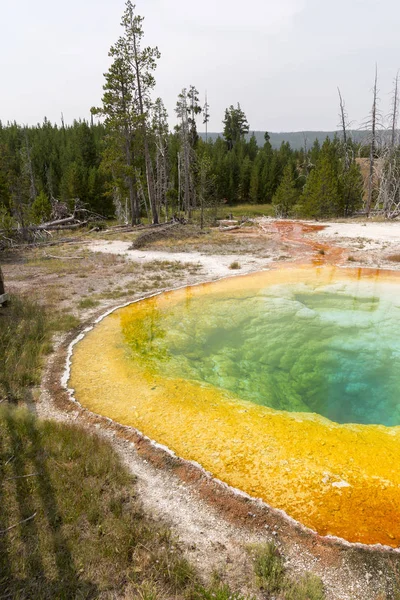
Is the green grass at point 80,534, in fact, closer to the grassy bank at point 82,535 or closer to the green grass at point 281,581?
the grassy bank at point 82,535

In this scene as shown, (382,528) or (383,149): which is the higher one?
(383,149)

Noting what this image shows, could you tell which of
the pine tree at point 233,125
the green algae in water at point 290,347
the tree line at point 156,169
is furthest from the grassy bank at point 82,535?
the pine tree at point 233,125

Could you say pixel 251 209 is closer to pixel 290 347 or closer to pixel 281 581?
pixel 290 347

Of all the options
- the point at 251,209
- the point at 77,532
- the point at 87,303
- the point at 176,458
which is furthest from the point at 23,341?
the point at 251,209

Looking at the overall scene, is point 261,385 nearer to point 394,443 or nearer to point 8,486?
point 394,443

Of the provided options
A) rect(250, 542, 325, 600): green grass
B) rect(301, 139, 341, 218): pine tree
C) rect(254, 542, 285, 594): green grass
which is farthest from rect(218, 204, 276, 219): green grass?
rect(250, 542, 325, 600): green grass

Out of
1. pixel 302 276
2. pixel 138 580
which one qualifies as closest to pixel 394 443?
pixel 138 580

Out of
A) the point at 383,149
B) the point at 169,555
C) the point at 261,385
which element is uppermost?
the point at 383,149
